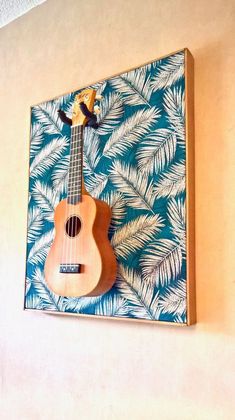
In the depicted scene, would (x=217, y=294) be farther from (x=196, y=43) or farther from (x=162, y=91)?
(x=196, y=43)

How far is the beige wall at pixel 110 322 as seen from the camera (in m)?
1.13

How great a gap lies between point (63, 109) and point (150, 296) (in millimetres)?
777

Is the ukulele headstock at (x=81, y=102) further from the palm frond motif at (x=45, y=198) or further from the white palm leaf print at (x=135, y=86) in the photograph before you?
the palm frond motif at (x=45, y=198)

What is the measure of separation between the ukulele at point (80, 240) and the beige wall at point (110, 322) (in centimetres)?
19

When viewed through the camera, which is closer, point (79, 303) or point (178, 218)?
point (178, 218)

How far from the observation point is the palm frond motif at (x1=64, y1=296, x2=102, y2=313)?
4.37 ft

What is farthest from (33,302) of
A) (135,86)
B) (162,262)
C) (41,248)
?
(135,86)

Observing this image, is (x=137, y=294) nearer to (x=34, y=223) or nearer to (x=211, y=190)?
(x=211, y=190)

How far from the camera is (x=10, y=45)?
185 centimetres

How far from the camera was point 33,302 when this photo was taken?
1.50m

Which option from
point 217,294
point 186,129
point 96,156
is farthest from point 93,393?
point 186,129

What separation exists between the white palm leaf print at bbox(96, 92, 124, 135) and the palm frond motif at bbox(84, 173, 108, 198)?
0.52 feet

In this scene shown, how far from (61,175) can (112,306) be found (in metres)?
0.52

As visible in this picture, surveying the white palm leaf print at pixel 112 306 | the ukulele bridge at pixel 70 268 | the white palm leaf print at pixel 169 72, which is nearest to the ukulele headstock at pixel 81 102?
the white palm leaf print at pixel 169 72
